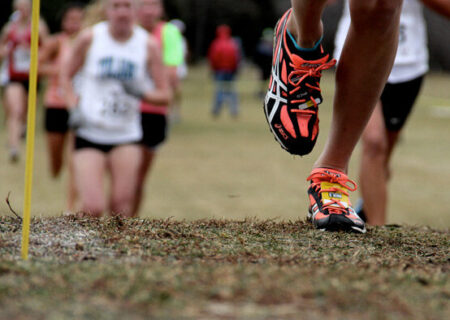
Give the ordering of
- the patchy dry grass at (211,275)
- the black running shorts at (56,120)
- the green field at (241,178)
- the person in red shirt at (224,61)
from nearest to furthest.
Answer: the patchy dry grass at (211,275) → the green field at (241,178) → the black running shorts at (56,120) → the person in red shirt at (224,61)

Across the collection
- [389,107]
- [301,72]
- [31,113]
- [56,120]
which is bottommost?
[56,120]

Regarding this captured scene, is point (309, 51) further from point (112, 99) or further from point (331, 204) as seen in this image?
point (112, 99)

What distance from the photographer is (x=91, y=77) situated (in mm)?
6113

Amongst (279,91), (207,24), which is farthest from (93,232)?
(207,24)

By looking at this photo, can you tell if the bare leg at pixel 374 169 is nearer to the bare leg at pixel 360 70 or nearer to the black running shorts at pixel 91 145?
the bare leg at pixel 360 70

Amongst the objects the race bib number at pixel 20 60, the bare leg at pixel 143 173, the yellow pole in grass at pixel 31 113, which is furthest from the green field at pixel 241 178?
the yellow pole in grass at pixel 31 113

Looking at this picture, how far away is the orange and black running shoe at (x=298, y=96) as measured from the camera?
3051mm

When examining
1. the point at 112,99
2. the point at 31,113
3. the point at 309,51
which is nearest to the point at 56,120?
the point at 112,99

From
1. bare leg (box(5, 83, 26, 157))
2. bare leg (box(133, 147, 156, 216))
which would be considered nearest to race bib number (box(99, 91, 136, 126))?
bare leg (box(133, 147, 156, 216))

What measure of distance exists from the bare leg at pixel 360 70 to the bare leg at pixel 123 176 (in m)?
2.71

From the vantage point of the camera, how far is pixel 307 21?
9.80 feet

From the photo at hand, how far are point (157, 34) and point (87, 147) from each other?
2781 mm

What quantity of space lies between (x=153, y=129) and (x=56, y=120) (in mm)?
2220

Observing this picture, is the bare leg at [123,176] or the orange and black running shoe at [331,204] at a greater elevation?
the orange and black running shoe at [331,204]
